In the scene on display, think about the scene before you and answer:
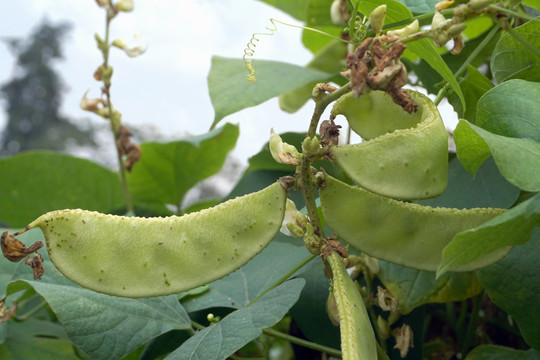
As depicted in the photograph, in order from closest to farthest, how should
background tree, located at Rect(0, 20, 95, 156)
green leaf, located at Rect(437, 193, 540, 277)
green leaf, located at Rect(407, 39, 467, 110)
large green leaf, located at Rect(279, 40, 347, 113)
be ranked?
1. green leaf, located at Rect(437, 193, 540, 277)
2. green leaf, located at Rect(407, 39, 467, 110)
3. large green leaf, located at Rect(279, 40, 347, 113)
4. background tree, located at Rect(0, 20, 95, 156)

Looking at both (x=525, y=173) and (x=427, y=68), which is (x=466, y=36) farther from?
(x=525, y=173)

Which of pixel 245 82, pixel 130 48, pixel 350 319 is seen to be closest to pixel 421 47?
pixel 350 319

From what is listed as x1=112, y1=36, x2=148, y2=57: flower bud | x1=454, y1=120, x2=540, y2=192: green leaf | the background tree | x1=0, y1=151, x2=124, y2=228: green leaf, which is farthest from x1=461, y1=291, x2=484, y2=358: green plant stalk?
the background tree

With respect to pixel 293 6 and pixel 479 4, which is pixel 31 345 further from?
pixel 293 6

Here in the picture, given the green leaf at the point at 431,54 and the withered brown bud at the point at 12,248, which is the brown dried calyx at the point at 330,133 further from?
the withered brown bud at the point at 12,248

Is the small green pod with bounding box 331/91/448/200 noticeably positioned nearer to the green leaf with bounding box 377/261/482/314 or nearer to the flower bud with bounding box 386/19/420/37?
the flower bud with bounding box 386/19/420/37
